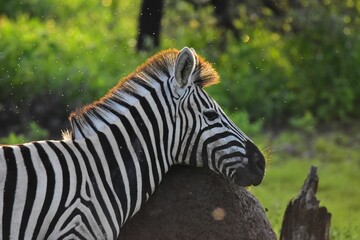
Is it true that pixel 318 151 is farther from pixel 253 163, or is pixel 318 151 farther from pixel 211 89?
pixel 253 163

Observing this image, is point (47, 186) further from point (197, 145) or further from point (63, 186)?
point (197, 145)

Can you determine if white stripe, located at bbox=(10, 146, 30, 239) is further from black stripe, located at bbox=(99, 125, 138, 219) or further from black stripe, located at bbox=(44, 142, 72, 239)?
black stripe, located at bbox=(99, 125, 138, 219)

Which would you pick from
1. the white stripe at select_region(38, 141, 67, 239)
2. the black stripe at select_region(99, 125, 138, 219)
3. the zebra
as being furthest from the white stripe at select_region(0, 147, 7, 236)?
the black stripe at select_region(99, 125, 138, 219)

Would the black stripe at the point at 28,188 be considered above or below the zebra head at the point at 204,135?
below

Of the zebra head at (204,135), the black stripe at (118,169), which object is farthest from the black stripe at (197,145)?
the black stripe at (118,169)

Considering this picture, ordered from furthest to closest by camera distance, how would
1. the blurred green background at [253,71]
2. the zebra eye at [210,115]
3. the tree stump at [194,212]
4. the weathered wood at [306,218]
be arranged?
the blurred green background at [253,71]
the weathered wood at [306,218]
the tree stump at [194,212]
the zebra eye at [210,115]

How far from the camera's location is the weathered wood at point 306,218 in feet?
21.2

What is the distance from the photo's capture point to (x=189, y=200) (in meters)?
5.58

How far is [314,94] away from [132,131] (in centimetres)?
959

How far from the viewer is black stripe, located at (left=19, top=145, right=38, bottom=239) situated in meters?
4.93

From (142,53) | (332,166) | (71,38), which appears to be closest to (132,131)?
(332,166)

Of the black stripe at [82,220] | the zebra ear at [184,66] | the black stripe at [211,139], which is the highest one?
the zebra ear at [184,66]

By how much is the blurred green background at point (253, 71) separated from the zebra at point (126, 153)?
5461mm

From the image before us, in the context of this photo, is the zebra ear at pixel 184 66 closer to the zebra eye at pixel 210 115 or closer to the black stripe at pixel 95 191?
the zebra eye at pixel 210 115
